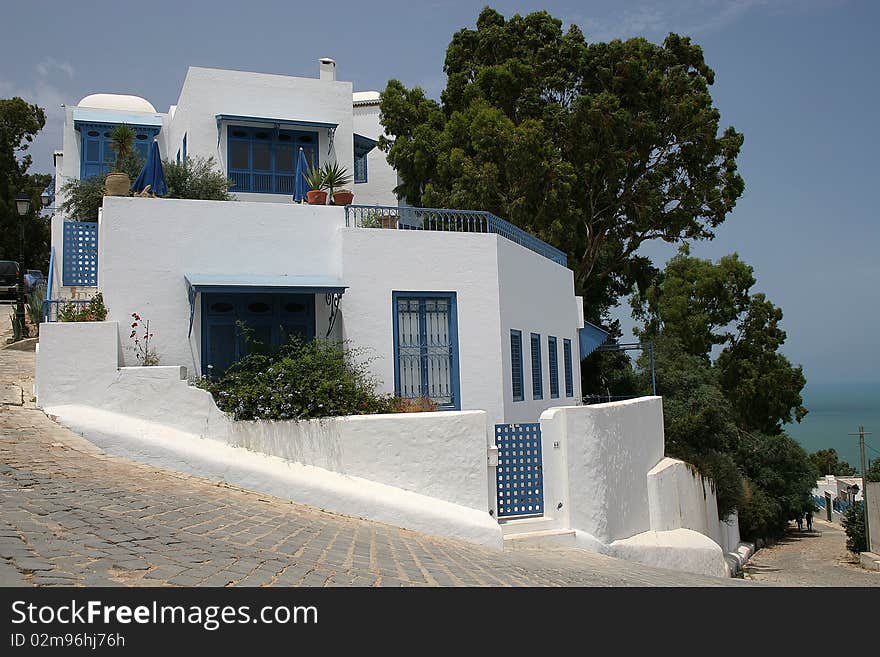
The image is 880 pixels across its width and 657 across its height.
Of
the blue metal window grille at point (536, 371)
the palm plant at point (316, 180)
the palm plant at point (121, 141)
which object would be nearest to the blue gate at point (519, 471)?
the blue metal window grille at point (536, 371)

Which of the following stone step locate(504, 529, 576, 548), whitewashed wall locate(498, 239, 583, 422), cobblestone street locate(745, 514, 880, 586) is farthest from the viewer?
cobblestone street locate(745, 514, 880, 586)

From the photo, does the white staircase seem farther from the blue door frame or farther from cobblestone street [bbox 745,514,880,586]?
cobblestone street [bbox 745,514,880,586]

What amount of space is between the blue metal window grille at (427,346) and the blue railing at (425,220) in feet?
5.05

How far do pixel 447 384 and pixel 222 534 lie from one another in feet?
24.6

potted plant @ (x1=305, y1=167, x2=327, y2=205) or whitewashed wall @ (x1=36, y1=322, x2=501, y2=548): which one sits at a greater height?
potted plant @ (x1=305, y1=167, x2=327, y2=205)

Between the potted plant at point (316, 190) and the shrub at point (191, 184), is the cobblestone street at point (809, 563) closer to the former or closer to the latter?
the potted plant at point (316, 190)

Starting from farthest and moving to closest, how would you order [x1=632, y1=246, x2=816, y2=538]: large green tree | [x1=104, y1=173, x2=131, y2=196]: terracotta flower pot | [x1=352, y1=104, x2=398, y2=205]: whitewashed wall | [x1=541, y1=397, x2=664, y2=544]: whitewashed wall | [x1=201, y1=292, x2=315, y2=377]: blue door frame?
[x1=632, y1=246, x2=816, y2=538]: large green tree, [x1=352, y1=104, x2=398, y2=205]: whitewashed wall, [x1=104, y1=173, x2=131, y2=196]: terracotta flower pot, [x1=201, y1=292, x2=315, y2=377]: blue door frame, [x1=541, y1=397, x2=664, y2=544]: whitewashed wall

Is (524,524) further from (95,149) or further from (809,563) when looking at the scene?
(809,563)

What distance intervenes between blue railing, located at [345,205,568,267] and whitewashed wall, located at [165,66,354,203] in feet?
26.2

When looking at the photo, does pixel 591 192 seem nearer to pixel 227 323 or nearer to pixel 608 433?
pixel 608 433

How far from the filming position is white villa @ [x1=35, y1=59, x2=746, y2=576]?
36.8ft

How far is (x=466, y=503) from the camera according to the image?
11656 millimetres

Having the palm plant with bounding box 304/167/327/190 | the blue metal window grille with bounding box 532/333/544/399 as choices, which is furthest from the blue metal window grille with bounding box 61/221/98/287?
the blue metal window grille with bounding box 532/333/544/399

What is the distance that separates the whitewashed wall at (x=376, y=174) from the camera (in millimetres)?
30922
